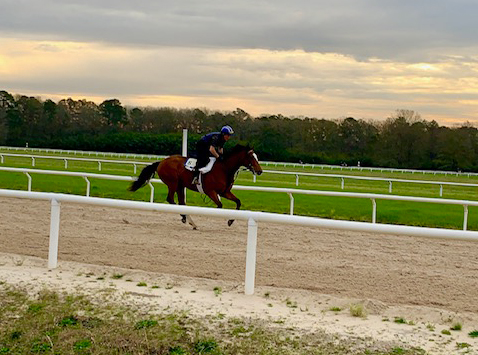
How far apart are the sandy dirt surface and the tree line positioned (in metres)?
32.1

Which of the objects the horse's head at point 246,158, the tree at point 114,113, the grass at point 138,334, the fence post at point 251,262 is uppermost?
the tree at point 114,113

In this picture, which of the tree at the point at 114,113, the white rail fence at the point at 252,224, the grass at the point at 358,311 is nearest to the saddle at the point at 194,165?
the white rail fence at the point at 252,224

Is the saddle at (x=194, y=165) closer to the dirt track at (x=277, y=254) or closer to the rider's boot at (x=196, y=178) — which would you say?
the rider's boot at (x=196, y=178)

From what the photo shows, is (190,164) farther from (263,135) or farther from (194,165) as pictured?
(263,135)

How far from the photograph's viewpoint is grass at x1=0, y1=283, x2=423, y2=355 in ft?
13.9

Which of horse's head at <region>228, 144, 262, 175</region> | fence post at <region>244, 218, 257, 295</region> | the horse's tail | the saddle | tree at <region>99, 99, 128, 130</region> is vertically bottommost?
fence post at <region>244, 218, 257, 295</region>

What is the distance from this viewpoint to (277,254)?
7.82 m

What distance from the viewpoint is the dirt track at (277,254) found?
611cm

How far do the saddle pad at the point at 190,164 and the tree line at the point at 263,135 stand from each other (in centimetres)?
3084

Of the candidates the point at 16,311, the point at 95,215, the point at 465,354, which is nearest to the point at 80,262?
the point at 16,311

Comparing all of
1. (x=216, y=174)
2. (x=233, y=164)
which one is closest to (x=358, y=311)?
(x=233, y=164)

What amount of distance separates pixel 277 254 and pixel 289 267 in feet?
2.98

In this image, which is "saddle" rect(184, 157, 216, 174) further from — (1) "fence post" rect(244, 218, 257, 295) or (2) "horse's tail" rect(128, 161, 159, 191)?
(1) "fence post" rect(244, 218, 257, 295)

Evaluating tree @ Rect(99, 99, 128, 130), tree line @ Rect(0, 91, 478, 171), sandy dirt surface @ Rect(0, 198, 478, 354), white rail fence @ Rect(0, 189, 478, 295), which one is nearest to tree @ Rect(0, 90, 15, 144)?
tree line @ Rect(0, 91, 478, 171)
